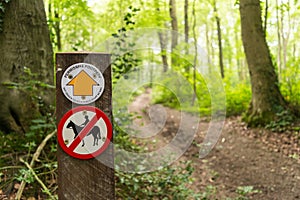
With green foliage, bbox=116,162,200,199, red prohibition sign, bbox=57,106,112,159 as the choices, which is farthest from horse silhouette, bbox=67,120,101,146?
green foliage, bbox=116,162,200,199

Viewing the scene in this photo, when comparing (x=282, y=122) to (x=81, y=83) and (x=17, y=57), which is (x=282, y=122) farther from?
(x=81, y=83)

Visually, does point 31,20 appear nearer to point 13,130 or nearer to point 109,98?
point 13,130

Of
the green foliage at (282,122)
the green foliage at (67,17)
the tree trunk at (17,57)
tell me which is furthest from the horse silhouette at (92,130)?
the green foliage at (282,122)

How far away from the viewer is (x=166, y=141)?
783cm

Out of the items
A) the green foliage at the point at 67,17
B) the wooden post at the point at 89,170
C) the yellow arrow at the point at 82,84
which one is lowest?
the wooden post at the point at 89,170

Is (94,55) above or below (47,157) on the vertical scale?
above

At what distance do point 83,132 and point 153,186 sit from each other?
2.51 m

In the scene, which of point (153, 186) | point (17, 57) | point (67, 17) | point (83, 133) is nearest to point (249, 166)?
point (153, 186)

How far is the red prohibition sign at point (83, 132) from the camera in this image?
1.67 m

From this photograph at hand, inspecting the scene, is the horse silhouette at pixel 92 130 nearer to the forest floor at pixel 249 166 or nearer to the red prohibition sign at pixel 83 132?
the red prohibition sign at pixel 83 132

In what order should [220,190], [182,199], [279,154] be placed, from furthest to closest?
[279,154], [220,190], [182,199]

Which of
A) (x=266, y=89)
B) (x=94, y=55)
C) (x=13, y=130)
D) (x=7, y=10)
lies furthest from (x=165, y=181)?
(x=266, y=89)

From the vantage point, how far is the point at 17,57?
13.4 ft

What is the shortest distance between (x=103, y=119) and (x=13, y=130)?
106 inches
